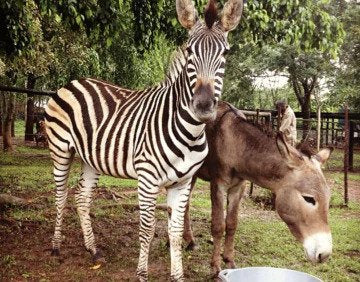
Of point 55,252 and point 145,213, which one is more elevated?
point 145,213

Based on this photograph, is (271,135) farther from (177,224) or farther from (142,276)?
(142,276)

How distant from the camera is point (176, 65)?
15.5ft

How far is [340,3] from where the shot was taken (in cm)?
2347

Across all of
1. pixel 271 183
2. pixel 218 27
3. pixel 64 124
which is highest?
pixel 218 27

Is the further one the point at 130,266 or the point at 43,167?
the point at 43,167

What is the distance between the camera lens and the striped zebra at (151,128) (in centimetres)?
393

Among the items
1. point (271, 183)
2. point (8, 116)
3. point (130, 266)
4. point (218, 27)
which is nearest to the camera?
point (218, 27)

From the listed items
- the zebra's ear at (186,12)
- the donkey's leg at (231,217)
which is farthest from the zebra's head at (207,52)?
the donkey's leg at (231,217)

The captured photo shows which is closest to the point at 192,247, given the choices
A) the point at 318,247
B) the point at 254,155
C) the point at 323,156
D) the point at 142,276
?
the point at 142,276

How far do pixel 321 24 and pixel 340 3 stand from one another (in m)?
18.6

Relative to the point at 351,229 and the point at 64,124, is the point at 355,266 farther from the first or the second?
the point at 64,124

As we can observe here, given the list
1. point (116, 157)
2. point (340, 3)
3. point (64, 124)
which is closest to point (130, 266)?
point (116, 157)

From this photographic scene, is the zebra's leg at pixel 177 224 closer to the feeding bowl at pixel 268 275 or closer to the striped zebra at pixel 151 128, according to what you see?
the striped zebra at pixel 151 128

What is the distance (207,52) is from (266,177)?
1429 mm
